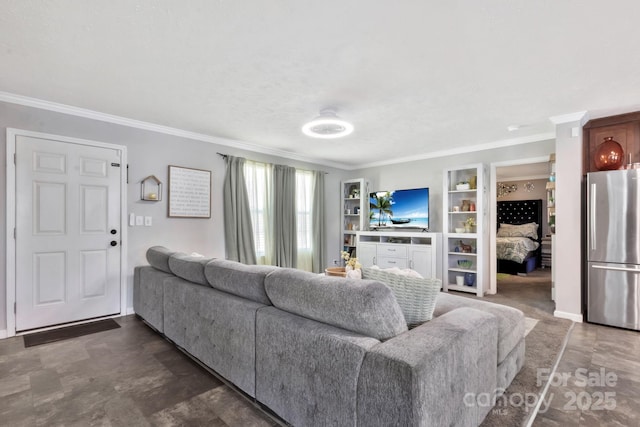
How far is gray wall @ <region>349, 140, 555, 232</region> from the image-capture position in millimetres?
4582

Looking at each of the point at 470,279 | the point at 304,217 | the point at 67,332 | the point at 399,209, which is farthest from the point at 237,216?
the point at 470,279

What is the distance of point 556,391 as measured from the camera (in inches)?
82.8

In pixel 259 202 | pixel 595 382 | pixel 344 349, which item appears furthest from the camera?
pixel 259 202

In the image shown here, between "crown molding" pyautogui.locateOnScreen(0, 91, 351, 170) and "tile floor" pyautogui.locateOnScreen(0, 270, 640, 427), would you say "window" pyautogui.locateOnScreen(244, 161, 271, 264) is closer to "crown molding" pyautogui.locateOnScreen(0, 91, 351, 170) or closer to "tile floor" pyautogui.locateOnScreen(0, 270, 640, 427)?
"crown molding" pyautogui.locateOnScreen(0, 91, 351, 170)

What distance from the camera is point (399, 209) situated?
5.82m

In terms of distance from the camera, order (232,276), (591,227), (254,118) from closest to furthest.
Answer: (232,276) → (591,227) → (254,118)

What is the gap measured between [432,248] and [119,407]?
4436 millimetres

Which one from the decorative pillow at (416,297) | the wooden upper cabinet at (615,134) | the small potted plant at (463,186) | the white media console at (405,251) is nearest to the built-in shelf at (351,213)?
the white media console at (405,251)

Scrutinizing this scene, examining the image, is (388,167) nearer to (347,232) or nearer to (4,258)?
(347,232)

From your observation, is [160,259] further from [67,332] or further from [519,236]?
[519,236]

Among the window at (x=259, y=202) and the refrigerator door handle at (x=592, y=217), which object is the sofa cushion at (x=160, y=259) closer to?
the window at (x=259, y=202)

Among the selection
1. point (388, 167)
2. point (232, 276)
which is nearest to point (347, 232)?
point (388, 167)

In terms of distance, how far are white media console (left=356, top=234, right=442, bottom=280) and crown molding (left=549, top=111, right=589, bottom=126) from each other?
7.26 ft

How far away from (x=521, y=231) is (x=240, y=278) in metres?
8.09
